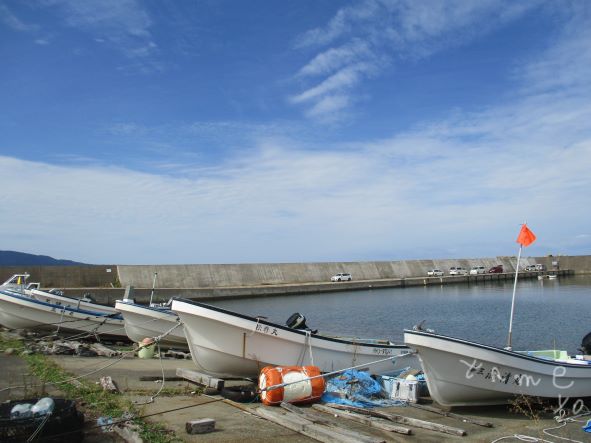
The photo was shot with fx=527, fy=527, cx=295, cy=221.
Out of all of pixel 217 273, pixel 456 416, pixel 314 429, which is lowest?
pixel 456 416

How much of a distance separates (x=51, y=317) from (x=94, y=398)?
34.9 feet

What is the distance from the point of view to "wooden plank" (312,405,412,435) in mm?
7586

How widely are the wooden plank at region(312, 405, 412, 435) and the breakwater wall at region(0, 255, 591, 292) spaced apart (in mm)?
36472

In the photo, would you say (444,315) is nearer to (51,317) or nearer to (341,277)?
(51,317)

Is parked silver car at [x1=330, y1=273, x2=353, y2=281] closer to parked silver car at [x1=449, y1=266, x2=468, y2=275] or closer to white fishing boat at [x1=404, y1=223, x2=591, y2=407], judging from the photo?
parked silver car at [x1=449, y1=266, x2=468, y2=275]

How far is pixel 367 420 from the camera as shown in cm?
800

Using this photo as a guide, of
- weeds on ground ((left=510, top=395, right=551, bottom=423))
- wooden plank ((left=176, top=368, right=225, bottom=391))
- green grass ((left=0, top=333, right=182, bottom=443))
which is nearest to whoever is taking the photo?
green grass ((left=0, top=333, right=182, bottom=443))

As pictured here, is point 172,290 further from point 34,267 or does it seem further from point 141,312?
point 141,312

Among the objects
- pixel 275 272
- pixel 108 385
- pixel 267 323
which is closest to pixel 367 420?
pixel 267 323

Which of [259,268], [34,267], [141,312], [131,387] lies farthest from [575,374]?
[259,268]

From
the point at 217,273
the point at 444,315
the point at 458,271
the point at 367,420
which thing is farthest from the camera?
the point at 458,271

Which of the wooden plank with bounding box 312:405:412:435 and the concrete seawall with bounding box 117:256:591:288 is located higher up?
the concrete seawall with bounding box 117:256:591:288

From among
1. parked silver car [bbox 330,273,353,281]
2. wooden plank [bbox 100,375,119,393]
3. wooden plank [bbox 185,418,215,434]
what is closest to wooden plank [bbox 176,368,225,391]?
wooden plank [bbox 100,375,119,393]

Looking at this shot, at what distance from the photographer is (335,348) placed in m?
11.7
